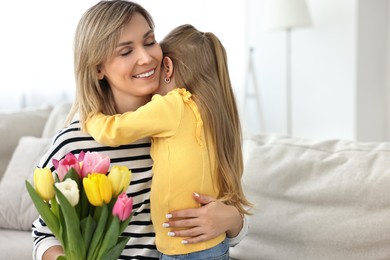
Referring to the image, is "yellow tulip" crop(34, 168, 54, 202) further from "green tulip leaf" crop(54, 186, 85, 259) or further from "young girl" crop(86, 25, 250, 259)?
"young girl" crop(86, 25, 250, 259)

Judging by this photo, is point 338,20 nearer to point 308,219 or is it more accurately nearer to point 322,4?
point 322,4

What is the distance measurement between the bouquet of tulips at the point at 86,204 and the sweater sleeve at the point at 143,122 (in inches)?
10.8

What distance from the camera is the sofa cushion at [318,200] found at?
184 cm

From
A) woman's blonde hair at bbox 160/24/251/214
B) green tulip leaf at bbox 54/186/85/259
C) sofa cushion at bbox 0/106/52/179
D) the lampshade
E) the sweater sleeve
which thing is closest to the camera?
green tulip leaf at bbox 54/186/85/259

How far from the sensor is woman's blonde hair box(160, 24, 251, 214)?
1.59 m

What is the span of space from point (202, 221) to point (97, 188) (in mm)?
466

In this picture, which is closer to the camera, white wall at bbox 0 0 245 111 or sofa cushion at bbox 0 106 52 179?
sofa cushion at bbox 0 106 52 179

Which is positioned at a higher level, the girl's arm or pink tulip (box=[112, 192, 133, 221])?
pink tulip (box=[112, 192, 133, 221])

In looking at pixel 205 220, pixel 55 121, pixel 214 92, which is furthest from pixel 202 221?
pixel 55 121

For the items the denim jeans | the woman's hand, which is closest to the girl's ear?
the woman's hand

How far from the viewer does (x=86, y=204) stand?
3.91 ft

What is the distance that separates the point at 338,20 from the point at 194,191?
341cm

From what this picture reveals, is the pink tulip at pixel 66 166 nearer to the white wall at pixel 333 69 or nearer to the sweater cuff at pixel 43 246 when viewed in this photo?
the sweater cuff at pixel 43 246

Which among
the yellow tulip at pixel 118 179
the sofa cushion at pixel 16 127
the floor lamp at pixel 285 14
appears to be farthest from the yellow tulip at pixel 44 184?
the floor lamp at pixel 285 14
